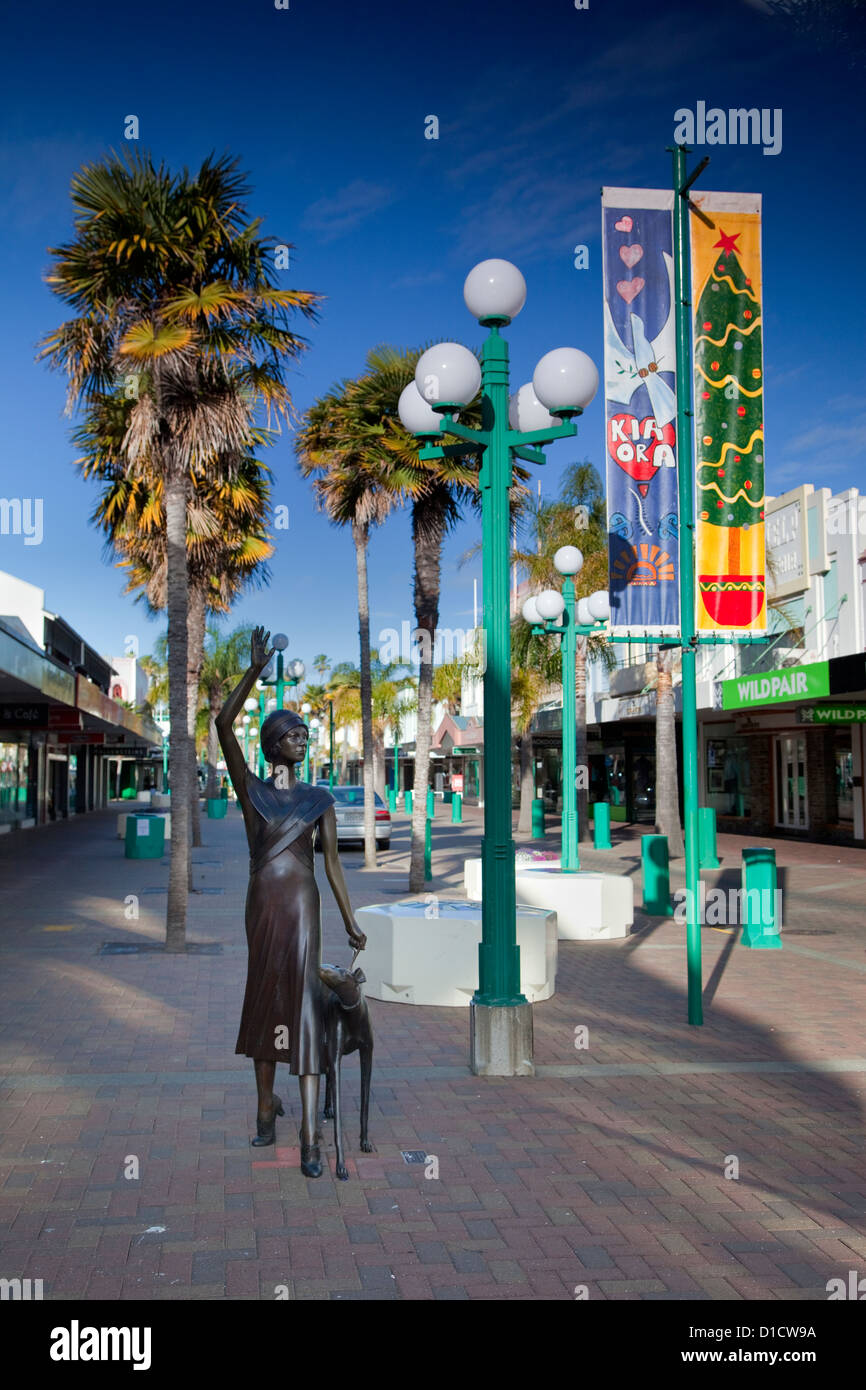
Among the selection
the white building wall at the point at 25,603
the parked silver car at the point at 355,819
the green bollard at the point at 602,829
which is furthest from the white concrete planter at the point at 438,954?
the white building wall at the point at 25,603

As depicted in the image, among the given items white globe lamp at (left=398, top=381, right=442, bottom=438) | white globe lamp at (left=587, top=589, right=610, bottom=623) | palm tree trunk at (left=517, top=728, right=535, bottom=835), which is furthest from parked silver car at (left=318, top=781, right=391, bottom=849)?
white globe lamp at (left=398, top=381, right=442, bottom=438)

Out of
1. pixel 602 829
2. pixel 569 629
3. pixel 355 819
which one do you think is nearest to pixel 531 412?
pixel 569 629

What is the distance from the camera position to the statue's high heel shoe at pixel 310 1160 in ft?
15.5

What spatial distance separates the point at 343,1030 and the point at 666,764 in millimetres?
17053

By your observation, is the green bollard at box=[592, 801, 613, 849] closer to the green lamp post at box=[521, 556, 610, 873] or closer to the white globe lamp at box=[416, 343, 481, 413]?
the green lamp post at box=[521, 556, 610, 873]

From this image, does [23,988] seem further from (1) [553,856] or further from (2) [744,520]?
(1) [553,856]

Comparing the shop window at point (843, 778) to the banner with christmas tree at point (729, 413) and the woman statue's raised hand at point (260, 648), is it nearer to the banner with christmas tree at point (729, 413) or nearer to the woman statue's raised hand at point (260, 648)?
the banner with christmas tree at point (729, 413)

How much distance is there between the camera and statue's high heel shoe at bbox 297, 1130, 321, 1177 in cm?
473

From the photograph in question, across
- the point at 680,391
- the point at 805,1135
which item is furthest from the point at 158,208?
the point at 805,1135

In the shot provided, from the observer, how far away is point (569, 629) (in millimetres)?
13820

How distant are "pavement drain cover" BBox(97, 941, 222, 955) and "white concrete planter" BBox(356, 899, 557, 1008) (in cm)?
279

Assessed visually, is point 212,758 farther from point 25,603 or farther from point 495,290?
point 495,290

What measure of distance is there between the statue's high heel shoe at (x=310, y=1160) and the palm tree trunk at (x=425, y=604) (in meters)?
10.9

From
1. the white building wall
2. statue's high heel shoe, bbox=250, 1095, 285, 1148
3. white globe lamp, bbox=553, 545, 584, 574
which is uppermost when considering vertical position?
the white building wall
